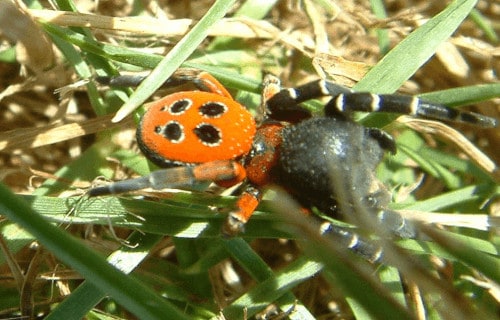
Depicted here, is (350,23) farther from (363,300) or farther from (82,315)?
(363,300)

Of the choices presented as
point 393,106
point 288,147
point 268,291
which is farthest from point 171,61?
point 268,291

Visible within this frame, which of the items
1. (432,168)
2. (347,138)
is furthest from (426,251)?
(432,168)

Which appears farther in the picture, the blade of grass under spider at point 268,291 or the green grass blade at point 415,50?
the green grass blade at point 415,50

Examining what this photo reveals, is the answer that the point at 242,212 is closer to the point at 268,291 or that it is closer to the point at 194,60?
the point at 268,291

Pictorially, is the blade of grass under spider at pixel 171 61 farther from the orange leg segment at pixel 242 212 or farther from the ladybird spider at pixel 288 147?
the orange leg segment at pixel 242 212

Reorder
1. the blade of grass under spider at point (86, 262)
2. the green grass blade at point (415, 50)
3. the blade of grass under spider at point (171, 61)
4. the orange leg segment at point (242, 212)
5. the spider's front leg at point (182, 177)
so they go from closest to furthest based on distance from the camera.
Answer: the blade of grass under spider at point (86, 262)
the spider's front leg at point (182, 177)
the orange leg segment at point (242, 212)
the blade of grass under spider at point (171, 61)
the green grass blade at point (415, 50)

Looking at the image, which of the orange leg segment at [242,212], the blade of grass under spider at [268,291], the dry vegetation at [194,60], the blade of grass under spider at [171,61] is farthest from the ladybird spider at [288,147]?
the dry vegetation at [194,60]
